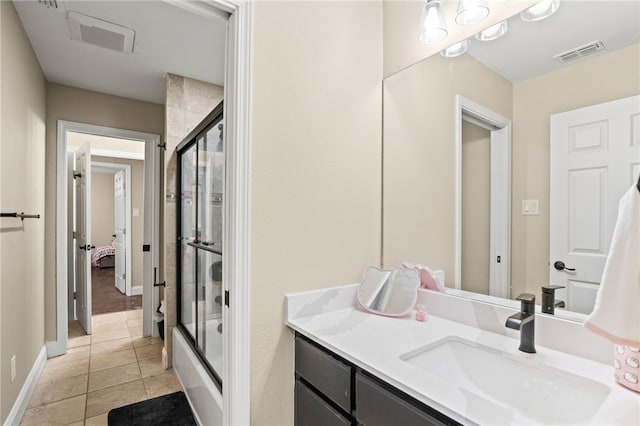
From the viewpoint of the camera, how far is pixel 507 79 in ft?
4.09

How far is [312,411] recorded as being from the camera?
120cm

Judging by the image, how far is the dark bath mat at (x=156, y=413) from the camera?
6.57 ft

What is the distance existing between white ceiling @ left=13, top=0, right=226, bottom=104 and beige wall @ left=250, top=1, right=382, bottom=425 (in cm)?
66

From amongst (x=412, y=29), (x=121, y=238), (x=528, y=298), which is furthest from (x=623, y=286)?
(x=121, y=238)

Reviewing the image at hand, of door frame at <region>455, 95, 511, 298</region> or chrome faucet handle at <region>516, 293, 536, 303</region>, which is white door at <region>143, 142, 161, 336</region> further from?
chrome faucet handle at <region>516, 293, 536, 303</region>

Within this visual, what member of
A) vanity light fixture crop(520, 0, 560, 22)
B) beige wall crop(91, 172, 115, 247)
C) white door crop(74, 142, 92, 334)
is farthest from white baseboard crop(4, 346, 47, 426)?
beige wall crop(91, 172, 115, 247)

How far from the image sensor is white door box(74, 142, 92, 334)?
3.46 m

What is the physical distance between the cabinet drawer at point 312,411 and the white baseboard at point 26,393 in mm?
1801

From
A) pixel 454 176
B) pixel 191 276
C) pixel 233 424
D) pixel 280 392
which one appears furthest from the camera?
pixel 191 276

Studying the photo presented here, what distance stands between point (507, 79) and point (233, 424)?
66.9 inches

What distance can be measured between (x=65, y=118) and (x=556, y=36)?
3774 mm

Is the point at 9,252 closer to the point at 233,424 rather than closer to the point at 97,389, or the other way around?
the point at 97,389

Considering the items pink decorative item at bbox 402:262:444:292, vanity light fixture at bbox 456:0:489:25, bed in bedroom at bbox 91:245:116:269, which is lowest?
bed in bedroom at bbox 91:245:116:269

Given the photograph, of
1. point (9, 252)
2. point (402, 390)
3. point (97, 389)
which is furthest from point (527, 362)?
point (97, 389)
